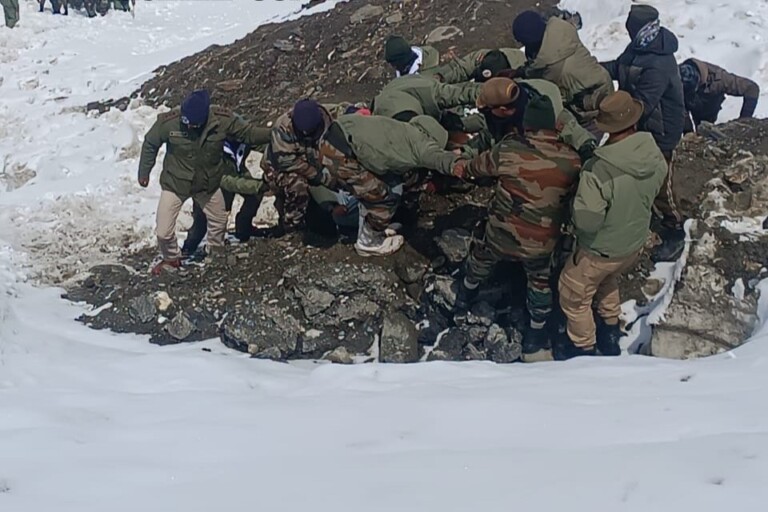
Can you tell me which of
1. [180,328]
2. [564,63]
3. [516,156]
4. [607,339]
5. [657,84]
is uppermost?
[564,63]

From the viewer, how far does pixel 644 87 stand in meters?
6.30

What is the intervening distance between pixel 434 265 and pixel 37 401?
133 inches

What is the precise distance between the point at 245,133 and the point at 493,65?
2.34m

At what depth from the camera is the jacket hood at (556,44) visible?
6352mm

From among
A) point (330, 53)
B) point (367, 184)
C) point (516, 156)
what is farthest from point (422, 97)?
point (330, 53)

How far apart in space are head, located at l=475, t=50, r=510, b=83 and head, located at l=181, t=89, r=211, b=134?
2.49m

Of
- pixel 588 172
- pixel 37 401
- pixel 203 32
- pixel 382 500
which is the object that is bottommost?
pixel 203 32

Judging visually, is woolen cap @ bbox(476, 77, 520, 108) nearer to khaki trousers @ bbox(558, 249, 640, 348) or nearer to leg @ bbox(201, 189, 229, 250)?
khaki trousers @ bbox(558, 249, 640, 348)

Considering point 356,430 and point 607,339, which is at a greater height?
point 356,430

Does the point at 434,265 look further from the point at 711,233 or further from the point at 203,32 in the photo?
the point at 203,32

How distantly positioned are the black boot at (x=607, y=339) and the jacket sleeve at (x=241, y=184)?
3.26m

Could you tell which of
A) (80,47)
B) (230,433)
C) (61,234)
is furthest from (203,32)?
(230,433)

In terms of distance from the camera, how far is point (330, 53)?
460 inches

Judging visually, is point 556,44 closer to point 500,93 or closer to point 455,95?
point 455,95
